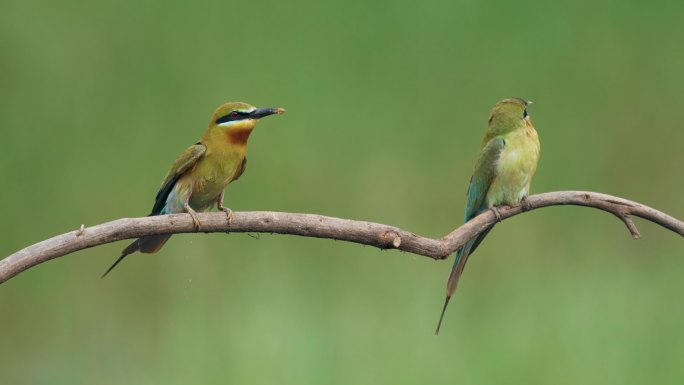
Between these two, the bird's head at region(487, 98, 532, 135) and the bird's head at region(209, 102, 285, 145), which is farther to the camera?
the bird's head at region(487, 98, 532, 135)

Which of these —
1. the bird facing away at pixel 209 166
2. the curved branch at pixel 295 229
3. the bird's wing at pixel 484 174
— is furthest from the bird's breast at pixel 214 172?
the bird's wing at pixel 484 174

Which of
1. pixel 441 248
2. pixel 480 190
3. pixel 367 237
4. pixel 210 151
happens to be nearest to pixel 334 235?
pixel 367 237

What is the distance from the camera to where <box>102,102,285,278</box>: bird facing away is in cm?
288

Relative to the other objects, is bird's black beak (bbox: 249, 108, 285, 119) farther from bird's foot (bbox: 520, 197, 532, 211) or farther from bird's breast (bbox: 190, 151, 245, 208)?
bird's foot (bbox: 520, 197, 532, 211)

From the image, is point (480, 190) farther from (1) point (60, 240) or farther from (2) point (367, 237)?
(1) point (60, 240)

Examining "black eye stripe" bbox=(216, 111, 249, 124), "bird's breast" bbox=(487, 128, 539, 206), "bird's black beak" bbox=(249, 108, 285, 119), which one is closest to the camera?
"bird's black beak" bbox=(249, 108, 285, 119)

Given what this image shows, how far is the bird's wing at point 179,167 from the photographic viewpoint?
9.80 ft

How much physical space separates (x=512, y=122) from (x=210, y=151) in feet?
3.52

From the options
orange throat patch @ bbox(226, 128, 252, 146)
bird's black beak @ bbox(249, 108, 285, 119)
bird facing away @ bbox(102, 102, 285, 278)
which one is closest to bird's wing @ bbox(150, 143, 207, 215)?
bird facing away @ bbox(102, 102, 285, 278)

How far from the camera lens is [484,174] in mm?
3264

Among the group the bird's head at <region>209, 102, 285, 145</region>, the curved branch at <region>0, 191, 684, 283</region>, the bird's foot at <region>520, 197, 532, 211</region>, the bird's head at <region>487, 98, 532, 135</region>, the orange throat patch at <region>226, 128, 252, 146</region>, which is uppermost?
the bird's head at <region>487, 98, 532, 135</region>

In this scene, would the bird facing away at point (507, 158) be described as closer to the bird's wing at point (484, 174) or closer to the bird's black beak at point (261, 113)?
the bird's wing at point (484, 174)

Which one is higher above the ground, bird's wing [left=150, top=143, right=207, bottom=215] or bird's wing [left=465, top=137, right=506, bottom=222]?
bird's wing [left=465, top=137, right=506, bottom=222]

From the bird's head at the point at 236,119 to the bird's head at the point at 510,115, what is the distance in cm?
90
